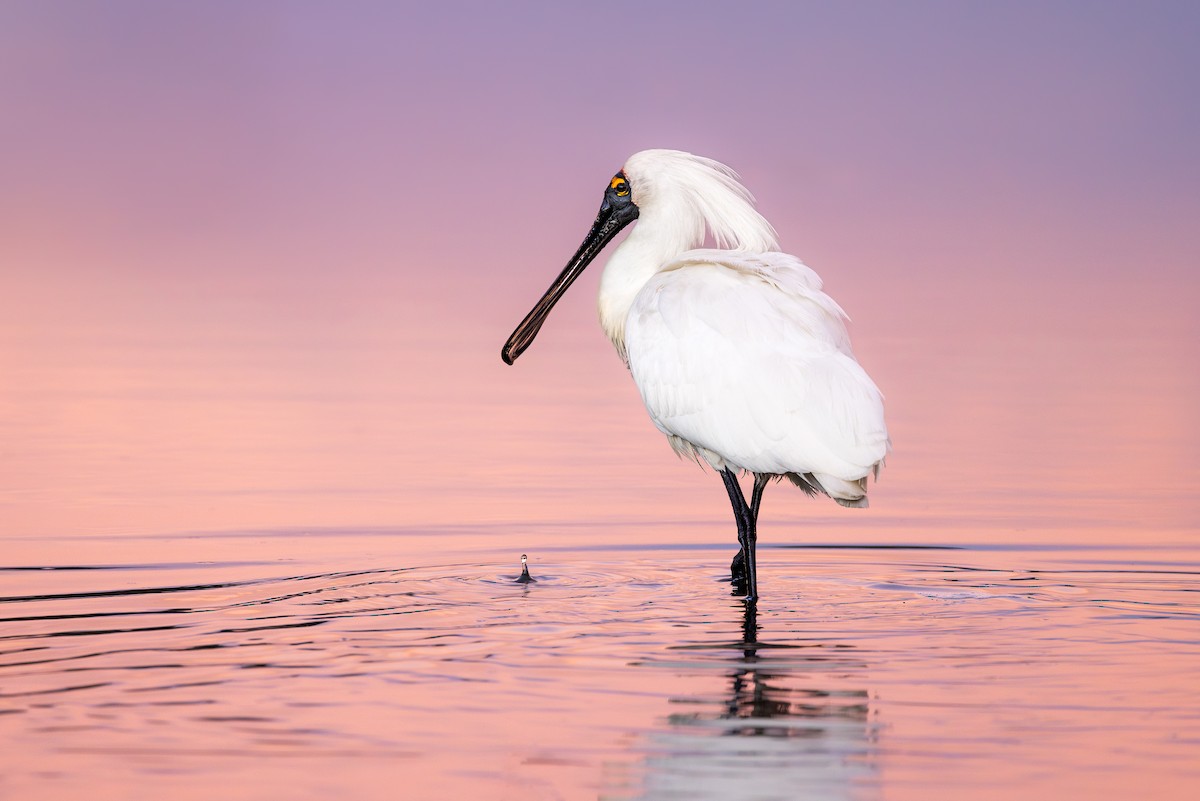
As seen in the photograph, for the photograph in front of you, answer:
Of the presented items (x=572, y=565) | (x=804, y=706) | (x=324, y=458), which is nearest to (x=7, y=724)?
(x=804, y=706)

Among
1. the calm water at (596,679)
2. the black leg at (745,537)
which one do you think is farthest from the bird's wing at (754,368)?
the calm water at (596,679)

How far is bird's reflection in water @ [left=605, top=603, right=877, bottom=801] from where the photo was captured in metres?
5.23

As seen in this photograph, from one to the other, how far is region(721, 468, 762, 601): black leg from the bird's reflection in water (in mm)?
1315

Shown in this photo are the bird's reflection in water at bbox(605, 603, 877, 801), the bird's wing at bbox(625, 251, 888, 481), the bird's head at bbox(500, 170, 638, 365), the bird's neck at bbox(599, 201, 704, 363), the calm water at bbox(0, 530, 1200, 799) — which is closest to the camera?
the bird's reflection in water at bbox(605, 603, 877, 801)

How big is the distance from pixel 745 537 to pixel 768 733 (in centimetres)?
285

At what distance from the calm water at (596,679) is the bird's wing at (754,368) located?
0.66m

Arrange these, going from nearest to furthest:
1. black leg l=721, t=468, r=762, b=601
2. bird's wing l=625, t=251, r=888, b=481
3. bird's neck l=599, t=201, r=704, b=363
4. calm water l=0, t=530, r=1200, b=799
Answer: calm water l=0, t=530, r=1200, b=799, bird's wing l=625, t=251, r=888, b=481, black leg l=721, t=468, r=762, b=601, bird's neck l=599, t=201, r=704, b=363

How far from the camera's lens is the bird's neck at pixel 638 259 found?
9.91 metres

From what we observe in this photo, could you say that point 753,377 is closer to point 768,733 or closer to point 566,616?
point 566,616

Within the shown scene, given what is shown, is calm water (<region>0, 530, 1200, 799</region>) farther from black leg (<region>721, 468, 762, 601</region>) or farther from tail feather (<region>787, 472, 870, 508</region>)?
tail feather (<region>787, 472, 870, 508</region>)

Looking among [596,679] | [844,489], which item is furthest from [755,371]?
[596,679]

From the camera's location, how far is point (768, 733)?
5789 millimetres

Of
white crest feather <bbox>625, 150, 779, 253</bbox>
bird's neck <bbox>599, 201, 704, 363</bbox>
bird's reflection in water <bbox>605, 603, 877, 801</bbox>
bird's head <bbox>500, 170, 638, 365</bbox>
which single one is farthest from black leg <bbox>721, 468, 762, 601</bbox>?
bird's head <bbox>500, 170, 638, 365</bbox>

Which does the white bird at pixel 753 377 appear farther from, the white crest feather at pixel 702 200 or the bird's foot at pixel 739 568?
the white crest feather at pixel 702 200
